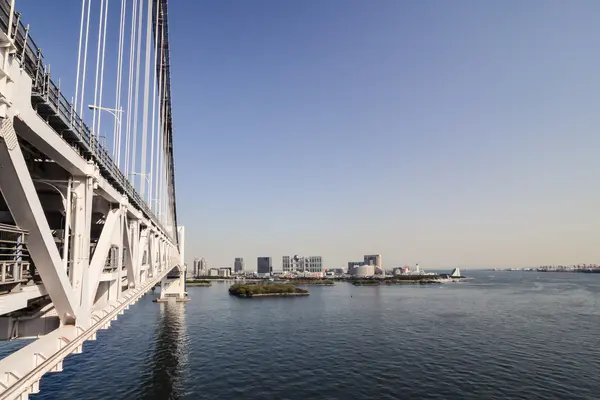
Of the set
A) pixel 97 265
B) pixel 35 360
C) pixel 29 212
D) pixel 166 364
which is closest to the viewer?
pixel 29 212

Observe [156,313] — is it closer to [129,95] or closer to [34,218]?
[129,95]

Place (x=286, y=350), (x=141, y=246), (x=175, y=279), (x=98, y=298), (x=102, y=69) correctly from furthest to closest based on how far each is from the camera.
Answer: (x=175, y=279) → (x=286, y=350) → (x=141, y=246) → (x=102, y=69) → (x=98, y=298)

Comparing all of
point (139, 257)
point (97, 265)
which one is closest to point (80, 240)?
point (97, 265)

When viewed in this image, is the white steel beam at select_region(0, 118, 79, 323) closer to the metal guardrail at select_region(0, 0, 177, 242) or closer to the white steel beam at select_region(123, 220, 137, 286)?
the metal guardrail at select_region(0, 0, 177, 242)

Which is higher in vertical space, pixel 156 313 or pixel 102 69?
pixel 102 69

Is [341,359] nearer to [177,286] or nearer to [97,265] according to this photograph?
[97,265]

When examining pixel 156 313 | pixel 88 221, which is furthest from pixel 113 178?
pixel 156 313

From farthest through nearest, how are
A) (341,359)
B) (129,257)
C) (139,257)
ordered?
(341,359) → (139,257) → (129,257)
